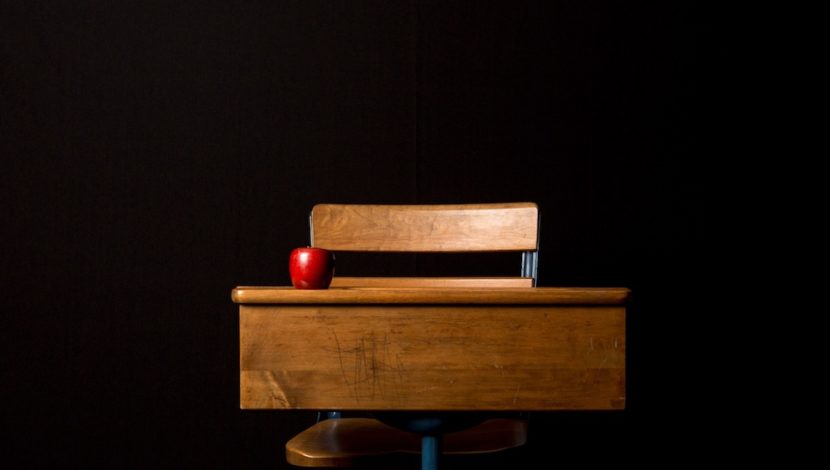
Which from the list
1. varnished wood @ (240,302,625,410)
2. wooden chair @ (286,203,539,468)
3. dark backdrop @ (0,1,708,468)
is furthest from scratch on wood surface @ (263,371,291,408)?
dark backdrop @ (0,1,708,468)

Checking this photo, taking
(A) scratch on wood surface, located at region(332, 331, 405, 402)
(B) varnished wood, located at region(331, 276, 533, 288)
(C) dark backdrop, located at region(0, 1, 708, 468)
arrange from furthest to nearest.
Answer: (C) dark backdrop, located at region(0, 1, 708, 468)
(B) varnished wood, located at region(331, 276, 533, 288)
(A) scratch on wood surface, located at region(332, 331, 405, 402)

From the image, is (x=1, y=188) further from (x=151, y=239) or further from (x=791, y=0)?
(x=791, y=0)

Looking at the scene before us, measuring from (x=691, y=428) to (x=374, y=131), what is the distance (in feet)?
4.48

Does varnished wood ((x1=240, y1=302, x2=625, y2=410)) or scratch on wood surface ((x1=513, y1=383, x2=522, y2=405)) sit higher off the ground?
varnished wood ((x1=240, y1=302, x2=625, y2=410))

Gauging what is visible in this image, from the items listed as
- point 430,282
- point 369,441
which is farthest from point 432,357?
point 430,282

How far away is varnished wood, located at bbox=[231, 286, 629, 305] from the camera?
38.0 inches

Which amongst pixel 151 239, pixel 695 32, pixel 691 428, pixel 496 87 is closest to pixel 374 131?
pixel 496 87

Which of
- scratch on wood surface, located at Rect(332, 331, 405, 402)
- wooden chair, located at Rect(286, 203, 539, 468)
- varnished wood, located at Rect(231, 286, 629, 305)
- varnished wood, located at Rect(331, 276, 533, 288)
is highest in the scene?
wooden chair, located at Rect(286, 203, 539, 468)

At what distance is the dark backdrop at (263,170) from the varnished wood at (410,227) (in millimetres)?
773

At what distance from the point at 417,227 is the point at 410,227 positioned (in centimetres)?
2

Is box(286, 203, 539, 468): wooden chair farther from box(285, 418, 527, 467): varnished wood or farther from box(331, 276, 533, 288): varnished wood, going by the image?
box(285, 418, 527, 467): varnished wood

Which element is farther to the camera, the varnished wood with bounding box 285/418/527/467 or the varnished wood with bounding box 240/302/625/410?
the varnished wood with bounding box 285/418/527/467

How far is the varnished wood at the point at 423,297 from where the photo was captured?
0.97m

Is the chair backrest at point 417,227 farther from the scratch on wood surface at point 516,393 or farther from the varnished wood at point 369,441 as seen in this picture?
the scratch on wood surface at point 516,393
